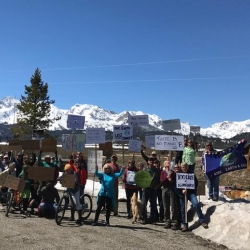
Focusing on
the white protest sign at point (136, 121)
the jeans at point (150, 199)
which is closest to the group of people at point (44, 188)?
the jeans at point (150, 199)

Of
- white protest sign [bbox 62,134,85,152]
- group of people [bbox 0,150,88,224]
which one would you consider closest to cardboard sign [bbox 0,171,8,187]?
group of people [bbox 0,150,88,224]

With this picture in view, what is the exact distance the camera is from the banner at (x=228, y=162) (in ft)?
40.3

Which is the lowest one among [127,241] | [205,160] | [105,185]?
[127,241]

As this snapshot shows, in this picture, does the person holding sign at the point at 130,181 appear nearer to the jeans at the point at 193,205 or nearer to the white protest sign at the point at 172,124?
the jeans at the point at 193,205

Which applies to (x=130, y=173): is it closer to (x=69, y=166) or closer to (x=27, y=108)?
(x=69, y=166)

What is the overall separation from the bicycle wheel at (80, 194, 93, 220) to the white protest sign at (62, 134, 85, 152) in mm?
4399

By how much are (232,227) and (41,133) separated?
1345 cm

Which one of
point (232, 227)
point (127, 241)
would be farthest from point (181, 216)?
point (127, 241)

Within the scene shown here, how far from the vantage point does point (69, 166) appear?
11.7 metres

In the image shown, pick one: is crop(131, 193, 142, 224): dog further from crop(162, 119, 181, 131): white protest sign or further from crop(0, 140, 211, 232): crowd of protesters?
crop(162, 119, 181, 131): white protest sign

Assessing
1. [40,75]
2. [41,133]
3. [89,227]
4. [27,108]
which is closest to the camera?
[89,227]

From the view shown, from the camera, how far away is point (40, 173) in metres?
12.0

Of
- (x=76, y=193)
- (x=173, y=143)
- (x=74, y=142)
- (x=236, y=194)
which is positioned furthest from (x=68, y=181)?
(x=236, y=194)

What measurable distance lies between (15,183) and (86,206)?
2378 mm
